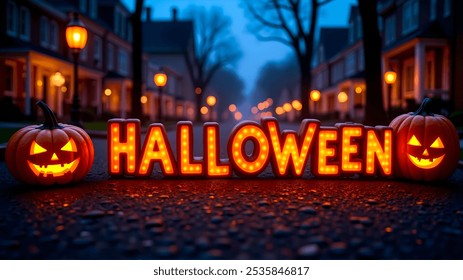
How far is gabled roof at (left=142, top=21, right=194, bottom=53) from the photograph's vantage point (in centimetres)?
5816

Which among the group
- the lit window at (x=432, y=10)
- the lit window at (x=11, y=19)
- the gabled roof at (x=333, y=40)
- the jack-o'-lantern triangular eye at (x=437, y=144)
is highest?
the gabled roof at (x=333, y=40)

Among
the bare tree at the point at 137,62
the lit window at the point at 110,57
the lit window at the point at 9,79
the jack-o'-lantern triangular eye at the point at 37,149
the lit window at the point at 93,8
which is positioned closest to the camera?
the jack-o'-lantern triangular eye at the point at 37,149

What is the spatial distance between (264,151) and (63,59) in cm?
2215

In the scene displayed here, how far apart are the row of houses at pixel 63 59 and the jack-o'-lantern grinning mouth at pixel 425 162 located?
57.8 ft

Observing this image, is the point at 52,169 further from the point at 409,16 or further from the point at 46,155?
the point at 409,16

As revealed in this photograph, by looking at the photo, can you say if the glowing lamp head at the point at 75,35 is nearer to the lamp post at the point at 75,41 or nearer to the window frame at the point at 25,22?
the lamp post at the point at 75,41

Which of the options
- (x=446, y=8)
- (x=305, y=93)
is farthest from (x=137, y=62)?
(x=446, y=8)

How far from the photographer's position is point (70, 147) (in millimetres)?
5414

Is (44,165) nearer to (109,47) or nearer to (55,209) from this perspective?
(55,209)

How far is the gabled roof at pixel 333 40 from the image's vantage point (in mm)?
54438

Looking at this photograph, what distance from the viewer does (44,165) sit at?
5.24 metres

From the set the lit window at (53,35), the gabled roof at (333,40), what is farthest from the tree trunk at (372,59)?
the gabled roof at (333,40)

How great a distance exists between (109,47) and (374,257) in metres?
35.9

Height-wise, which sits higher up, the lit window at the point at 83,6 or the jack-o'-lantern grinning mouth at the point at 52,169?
the lit window at the point at 83,6
